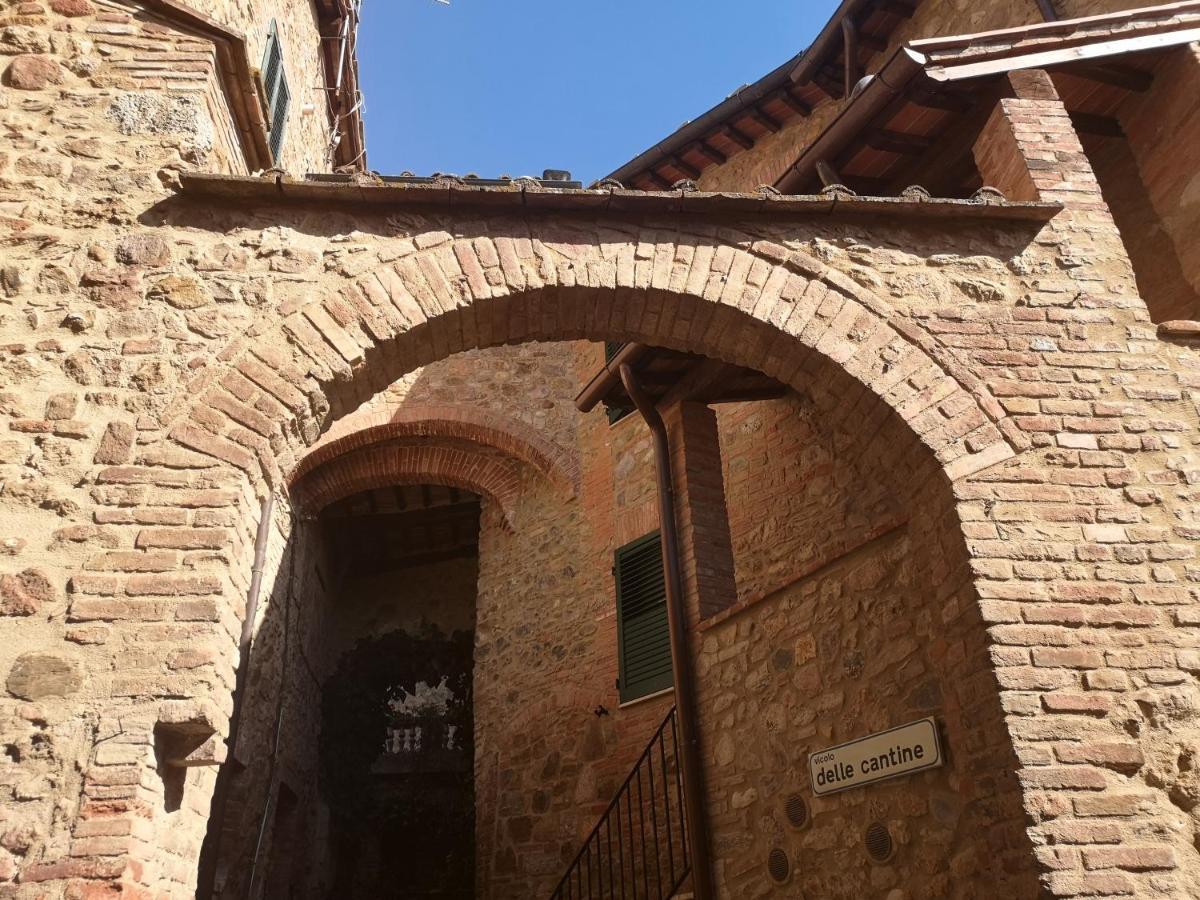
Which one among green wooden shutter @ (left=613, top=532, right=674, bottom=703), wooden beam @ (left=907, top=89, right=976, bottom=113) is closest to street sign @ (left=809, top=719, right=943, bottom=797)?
green wooden shutter @ (left=613, top=532, right=674, bottom=703)

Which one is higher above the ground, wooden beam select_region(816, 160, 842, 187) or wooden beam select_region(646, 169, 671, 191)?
wooden beam select_region(646, 169, 671, 191)

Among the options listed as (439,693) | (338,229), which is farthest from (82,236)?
(439,693)

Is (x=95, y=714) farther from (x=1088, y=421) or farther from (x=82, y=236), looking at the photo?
(x=1088, y=421)

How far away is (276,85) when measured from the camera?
8.55 m

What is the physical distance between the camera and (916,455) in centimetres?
441

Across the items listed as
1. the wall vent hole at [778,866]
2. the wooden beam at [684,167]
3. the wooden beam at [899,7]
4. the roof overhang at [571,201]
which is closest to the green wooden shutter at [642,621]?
the wall vent hole at [778,866]

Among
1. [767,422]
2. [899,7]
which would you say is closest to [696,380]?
[767,422]

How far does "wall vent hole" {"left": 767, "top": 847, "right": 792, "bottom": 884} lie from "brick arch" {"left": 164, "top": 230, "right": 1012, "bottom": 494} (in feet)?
7.98

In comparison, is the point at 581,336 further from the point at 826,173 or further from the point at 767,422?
the point at 767,422

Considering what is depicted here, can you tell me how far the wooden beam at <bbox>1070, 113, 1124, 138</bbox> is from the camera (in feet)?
23.2

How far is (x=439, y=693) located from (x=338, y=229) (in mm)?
11136

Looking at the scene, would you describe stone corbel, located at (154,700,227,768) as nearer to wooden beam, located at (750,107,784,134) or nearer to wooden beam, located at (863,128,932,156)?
wooden beam, located at (863,128,932,156)

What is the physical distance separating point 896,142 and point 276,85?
5.34m

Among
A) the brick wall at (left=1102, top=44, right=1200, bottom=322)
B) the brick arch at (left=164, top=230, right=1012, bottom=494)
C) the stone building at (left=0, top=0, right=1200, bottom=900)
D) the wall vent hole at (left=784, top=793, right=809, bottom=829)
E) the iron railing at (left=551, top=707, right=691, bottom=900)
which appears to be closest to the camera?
the stone building at (left=0, top=0, right=1200, bottom=900)
